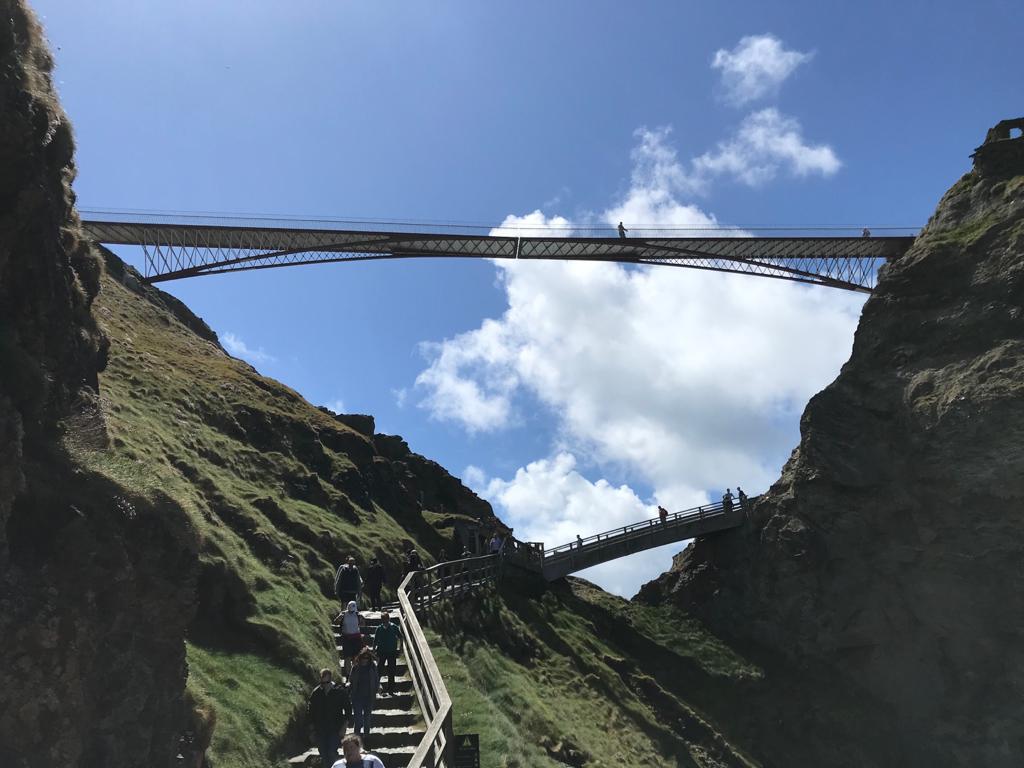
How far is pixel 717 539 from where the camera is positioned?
42031 mm

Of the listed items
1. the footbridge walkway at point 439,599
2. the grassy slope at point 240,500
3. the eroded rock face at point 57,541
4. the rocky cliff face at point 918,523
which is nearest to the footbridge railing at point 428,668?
the footbridge walkway at point 439,599

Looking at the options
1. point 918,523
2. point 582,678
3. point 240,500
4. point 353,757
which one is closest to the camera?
point 353,757

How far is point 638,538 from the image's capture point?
3872cm

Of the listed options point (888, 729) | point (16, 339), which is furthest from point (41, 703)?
point (888, 729)

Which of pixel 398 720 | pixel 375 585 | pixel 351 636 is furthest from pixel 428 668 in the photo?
pixel 375 585

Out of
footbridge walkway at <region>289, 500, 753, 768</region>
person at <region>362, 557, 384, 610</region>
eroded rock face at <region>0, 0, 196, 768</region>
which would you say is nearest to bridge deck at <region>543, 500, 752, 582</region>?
footbridge walkway at <region>289, 500, 753, 768</region>

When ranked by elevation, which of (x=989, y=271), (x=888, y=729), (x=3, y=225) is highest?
(x=989, y=271)

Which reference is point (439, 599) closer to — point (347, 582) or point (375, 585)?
point (375, 585)

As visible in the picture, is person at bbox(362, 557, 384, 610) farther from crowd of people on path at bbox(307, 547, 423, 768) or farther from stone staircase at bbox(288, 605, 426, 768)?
stone staircase at bbox(288, 605, 426, 768)

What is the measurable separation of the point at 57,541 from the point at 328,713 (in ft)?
15.5

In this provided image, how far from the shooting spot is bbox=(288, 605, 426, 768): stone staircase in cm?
1212

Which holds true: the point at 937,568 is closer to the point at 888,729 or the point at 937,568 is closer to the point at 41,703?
the point at 888,729

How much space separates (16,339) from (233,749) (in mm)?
6971

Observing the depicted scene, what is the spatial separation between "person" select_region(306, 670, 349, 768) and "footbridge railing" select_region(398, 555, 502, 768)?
146cm
